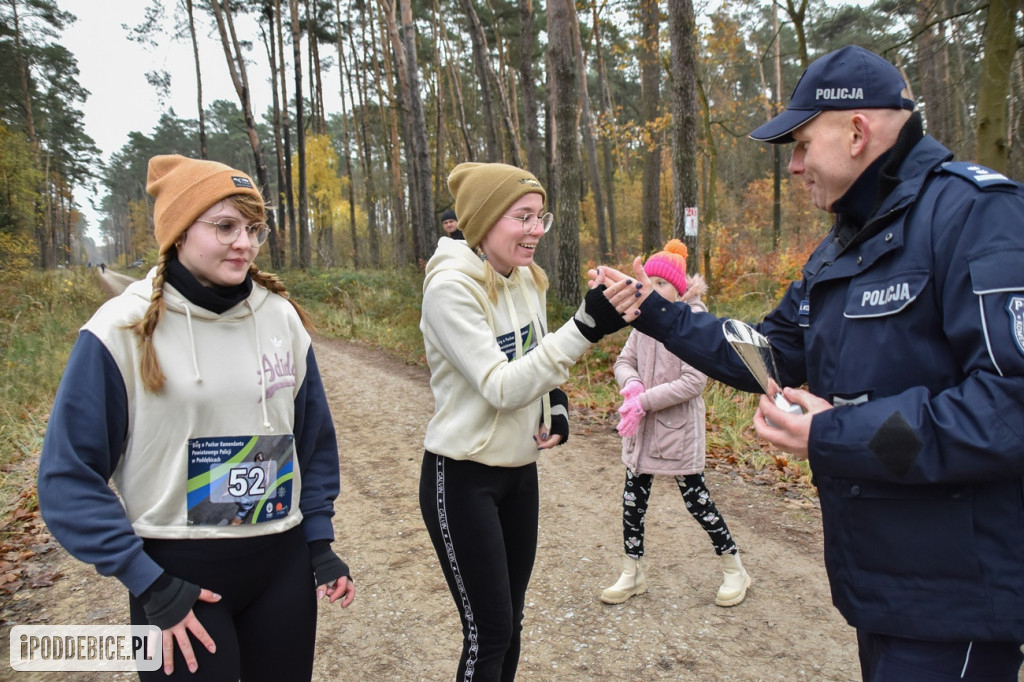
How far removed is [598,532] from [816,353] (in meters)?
3.57

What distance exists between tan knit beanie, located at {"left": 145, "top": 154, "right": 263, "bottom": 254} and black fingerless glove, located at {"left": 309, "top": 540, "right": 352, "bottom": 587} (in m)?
1.09

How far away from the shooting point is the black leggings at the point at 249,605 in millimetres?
1852

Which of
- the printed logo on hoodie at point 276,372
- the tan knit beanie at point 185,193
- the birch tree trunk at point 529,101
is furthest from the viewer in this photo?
the birch tree trunk at point 529,101

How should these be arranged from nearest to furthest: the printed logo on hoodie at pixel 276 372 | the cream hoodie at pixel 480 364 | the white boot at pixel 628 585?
the printed logo on hoodie at pixel 276 372, the cream hoodie at pixel 480 364, the white boot at pixel 628 585

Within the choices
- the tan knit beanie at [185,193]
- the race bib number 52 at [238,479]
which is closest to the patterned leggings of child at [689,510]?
the race bib number 52 at [238,479]

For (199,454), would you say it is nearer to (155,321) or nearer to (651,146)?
(155,321)

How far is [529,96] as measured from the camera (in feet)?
51.0

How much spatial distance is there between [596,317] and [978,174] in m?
1.12

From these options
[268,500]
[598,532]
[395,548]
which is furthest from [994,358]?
[395,548]

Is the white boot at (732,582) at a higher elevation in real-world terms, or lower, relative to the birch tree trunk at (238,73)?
lower

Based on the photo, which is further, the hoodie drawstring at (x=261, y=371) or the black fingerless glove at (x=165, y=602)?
the hoodie drawstring at (x=261, y=371)

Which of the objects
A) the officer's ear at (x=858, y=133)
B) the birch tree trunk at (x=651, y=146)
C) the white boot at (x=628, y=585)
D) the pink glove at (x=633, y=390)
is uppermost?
the birch tree trunk at (x=651, y=146)

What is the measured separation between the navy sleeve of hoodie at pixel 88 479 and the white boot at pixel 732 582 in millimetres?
3278

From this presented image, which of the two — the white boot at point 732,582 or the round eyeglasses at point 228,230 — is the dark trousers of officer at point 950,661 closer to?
the round eyeglasses at point 228,230
